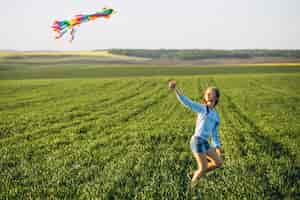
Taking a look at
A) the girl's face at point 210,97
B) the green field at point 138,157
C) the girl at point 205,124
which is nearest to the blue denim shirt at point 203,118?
the girl at point 205,124

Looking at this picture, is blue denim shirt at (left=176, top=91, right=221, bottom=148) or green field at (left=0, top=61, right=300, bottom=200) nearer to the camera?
blue denim shirt at (left=176, top=91, right=221, bottom=148)

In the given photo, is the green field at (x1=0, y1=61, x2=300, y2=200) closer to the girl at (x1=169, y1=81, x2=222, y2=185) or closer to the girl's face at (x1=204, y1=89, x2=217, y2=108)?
the girl at (x1=169, y1=81, x2=222, y2=185)

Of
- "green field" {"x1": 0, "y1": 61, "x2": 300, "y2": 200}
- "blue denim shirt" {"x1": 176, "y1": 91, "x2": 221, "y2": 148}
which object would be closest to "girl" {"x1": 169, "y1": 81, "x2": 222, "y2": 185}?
"blue denim shirt" {"x1": 176, "y1": 91, "x2": 221, "y2": 148}

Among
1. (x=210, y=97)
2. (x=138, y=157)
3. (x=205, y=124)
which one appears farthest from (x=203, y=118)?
(x=138, y=157)

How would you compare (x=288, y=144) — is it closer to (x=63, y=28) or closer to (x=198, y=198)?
(x=198, y=198)

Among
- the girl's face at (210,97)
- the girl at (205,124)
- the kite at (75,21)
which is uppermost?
the kite at (75,21)

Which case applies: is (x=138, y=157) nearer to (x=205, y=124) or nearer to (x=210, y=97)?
(x=205, y=124)

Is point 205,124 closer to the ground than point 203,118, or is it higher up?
closer to the ground

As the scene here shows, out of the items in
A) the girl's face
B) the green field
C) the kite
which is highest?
the kite

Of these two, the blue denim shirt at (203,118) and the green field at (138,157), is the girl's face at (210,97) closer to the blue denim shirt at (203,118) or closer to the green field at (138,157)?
the blue denim shirt at (203,118)

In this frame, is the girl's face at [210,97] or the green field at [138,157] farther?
the green field at [138,157]

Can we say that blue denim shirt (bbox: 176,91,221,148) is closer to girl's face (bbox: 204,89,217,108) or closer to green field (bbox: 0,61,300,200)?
girl's face (bbox: 204,89,217,108)

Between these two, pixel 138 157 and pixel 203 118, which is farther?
pixel 138 157

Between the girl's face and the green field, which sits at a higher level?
the girl's face
